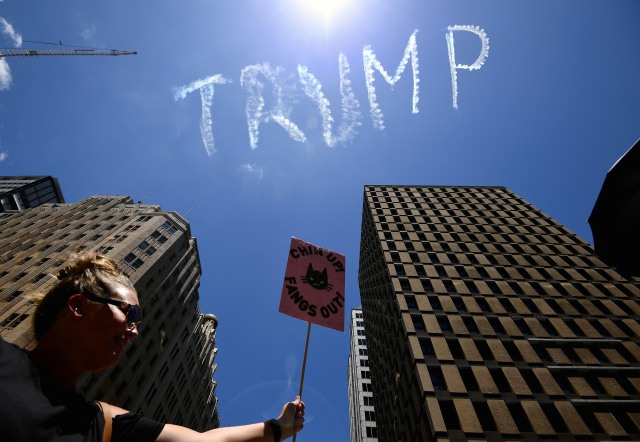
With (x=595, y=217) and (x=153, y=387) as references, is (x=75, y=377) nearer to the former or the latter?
(x=595, y=217)

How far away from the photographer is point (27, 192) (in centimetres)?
7069

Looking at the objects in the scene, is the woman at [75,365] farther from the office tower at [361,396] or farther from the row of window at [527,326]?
the office tower at [361,396]

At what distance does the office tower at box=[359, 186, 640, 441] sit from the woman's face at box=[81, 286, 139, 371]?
2036 cm

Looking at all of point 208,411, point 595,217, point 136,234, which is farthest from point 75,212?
point 595,217

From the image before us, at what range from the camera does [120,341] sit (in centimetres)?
259

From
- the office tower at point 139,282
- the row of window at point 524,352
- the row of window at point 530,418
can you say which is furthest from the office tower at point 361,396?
the row of window at point 530,418

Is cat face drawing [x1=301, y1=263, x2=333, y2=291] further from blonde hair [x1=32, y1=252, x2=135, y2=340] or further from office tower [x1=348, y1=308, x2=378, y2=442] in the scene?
office tower [x1=348, y1=308, x2=378, y2=442]

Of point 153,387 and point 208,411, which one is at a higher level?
point 153,387

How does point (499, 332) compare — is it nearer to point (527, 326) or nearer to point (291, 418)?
point (527, 326)

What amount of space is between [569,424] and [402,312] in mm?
11732

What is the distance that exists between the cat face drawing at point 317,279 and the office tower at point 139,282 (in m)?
34.2

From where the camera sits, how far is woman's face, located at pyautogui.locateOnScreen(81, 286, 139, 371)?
235 centimetres

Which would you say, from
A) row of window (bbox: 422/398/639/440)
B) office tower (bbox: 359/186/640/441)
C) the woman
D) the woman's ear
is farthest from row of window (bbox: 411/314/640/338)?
the woman's ear

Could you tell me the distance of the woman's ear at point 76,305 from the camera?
2355 mm
